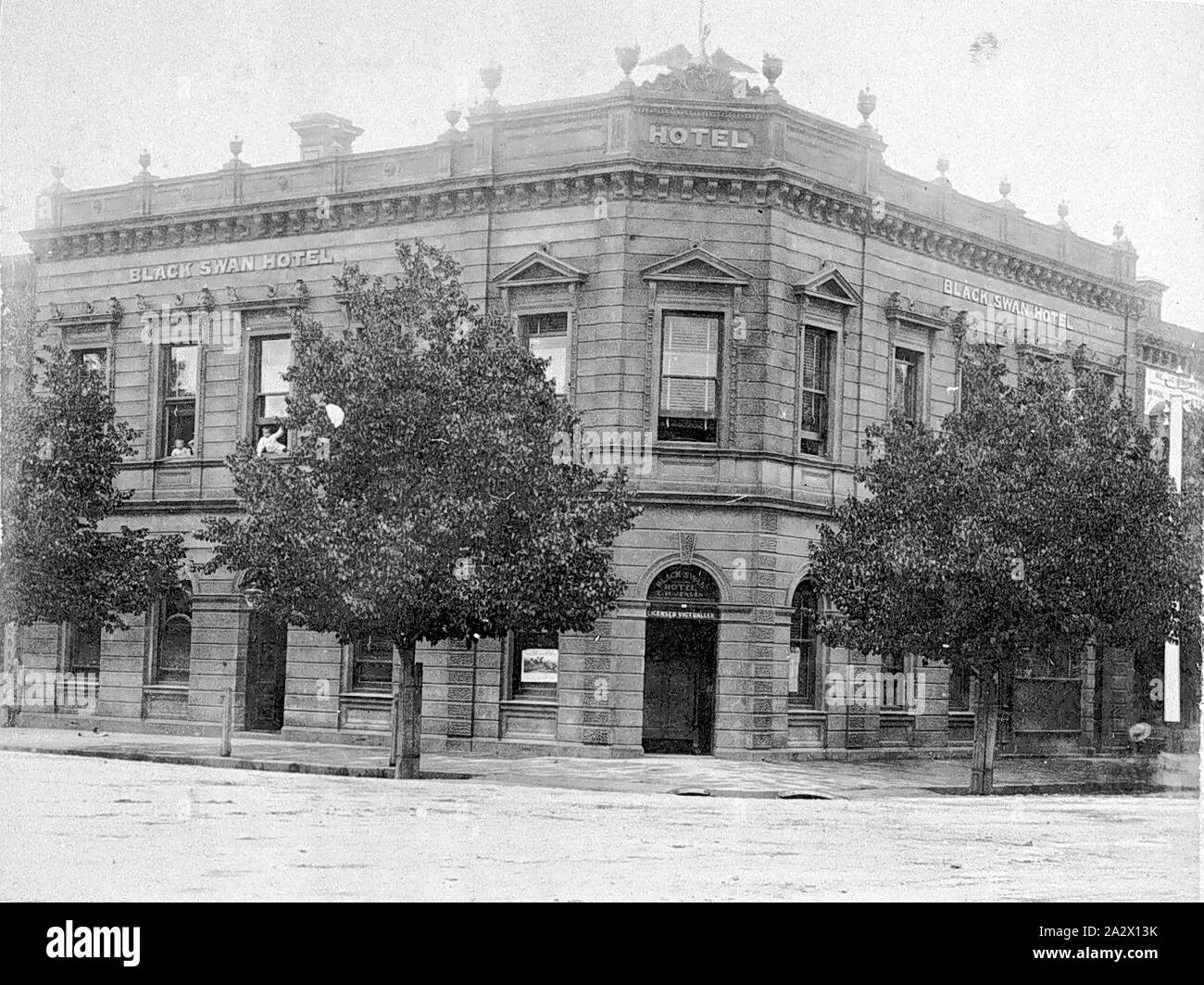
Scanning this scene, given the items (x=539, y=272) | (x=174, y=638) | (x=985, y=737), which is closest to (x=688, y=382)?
(x=539, y=272)

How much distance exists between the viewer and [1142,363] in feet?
107

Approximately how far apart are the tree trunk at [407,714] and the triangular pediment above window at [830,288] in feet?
29.4

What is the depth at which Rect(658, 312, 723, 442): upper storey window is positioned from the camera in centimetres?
2538

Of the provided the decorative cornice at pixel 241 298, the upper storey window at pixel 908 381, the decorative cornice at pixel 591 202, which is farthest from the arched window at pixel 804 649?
the decorative cornice at pixel 241 298

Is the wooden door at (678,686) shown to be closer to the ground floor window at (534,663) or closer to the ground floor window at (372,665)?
the ground floor window at (534,663)

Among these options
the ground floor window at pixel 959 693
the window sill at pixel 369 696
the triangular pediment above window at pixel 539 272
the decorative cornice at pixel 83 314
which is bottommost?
the window sill at pixel 369 696

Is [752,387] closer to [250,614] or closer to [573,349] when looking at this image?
[573,349]

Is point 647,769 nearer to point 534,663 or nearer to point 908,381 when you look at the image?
point 534,663

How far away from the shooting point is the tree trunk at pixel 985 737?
22.6 meters

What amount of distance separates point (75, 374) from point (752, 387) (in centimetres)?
1146

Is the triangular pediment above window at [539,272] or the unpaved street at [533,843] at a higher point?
the triangular pediment above window at [539,272]

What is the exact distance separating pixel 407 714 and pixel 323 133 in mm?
12354

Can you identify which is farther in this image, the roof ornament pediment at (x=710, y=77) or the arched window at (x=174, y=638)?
the arched window at (x=174, y=638)
